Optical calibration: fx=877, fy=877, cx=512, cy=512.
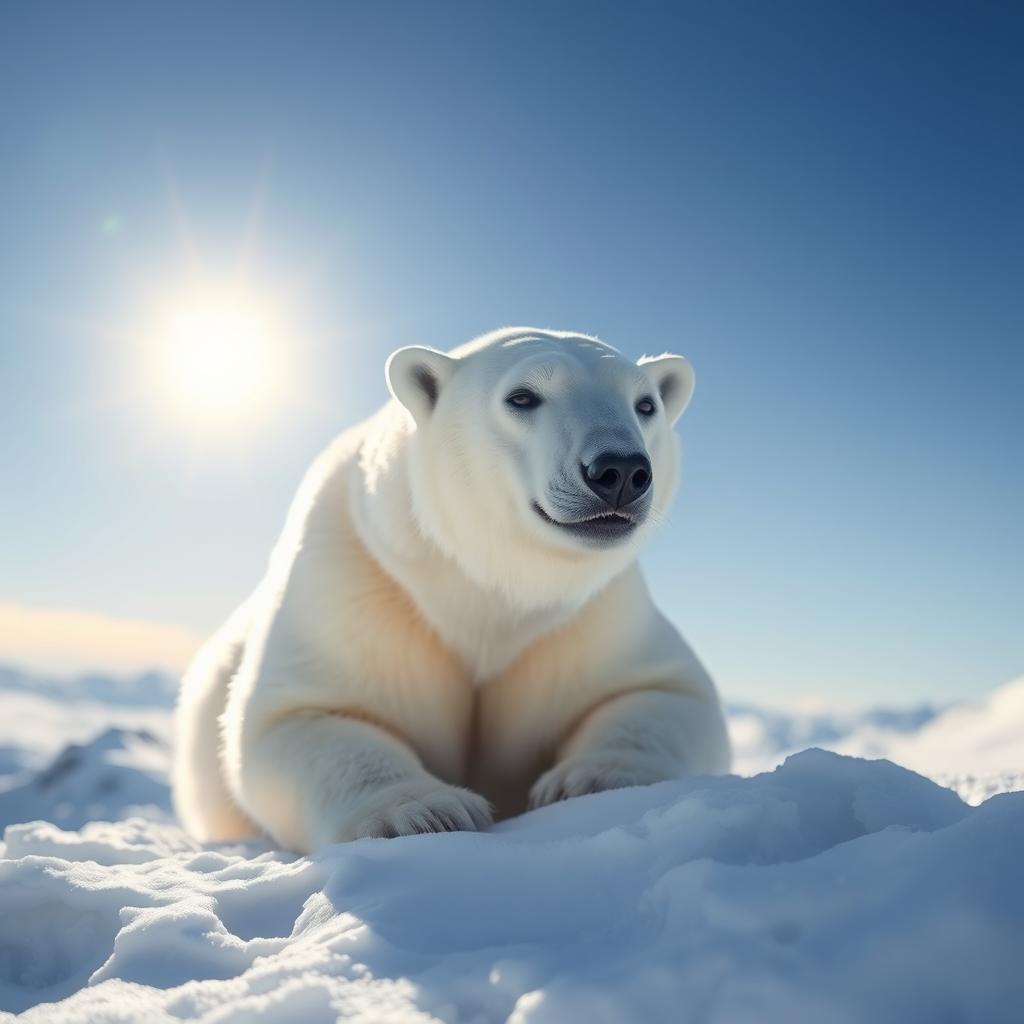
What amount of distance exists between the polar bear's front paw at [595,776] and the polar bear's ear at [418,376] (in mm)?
1497

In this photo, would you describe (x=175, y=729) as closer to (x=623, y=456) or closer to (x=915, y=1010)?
(x=623, y=456)

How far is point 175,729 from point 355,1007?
3935 millimetres

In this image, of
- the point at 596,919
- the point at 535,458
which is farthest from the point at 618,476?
the point at 596,919

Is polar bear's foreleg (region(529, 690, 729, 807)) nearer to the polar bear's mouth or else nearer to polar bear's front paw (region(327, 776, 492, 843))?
polar bear's front paw (region(327, 776, 492, 843))

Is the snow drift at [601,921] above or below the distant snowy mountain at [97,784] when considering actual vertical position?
below

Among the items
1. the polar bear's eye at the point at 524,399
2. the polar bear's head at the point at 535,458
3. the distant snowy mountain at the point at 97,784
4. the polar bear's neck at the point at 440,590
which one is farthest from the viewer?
the distant snowy mountain at the point at 97,784

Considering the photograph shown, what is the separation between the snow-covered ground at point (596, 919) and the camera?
119 centimetres

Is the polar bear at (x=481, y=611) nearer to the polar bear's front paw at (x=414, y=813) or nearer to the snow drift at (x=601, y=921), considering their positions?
the polar bear's front paw at (x=414, y=813)

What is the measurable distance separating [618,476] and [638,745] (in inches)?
39.7

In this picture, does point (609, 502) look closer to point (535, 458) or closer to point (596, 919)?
point (535, 458)

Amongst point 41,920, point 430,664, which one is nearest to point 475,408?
point 430,664

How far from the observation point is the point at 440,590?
3463 millimetres

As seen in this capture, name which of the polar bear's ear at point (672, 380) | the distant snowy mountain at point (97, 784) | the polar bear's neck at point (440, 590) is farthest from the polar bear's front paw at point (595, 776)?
the distant snowy mountain at point (97, 784)

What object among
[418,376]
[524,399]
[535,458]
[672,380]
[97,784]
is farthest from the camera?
[97,784]
